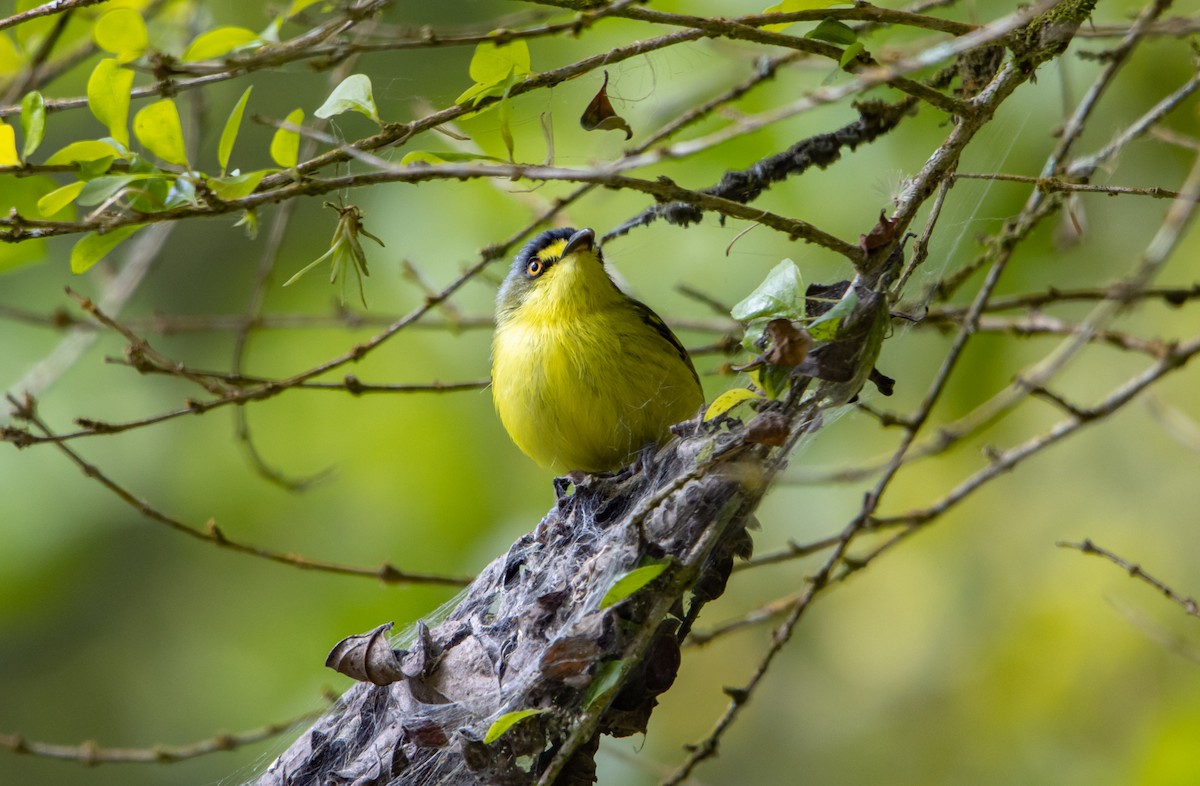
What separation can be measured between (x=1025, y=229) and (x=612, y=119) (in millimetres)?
1422

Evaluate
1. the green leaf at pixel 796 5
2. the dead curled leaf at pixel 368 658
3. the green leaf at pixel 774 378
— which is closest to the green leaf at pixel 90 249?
the dead curled leaf at pixel 368 658

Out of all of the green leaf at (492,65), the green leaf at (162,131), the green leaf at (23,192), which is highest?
the green leaf at (23,192)

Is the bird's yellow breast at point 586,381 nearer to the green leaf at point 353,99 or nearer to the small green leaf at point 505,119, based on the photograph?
the small green leaf at point 505,119

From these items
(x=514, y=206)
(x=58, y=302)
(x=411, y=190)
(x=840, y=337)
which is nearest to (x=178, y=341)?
(x=58, y=302)

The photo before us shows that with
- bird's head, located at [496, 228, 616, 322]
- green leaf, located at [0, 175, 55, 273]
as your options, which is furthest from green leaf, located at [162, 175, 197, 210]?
bird's head, located at [496, 228, 616, 322]

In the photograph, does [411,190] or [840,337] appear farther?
[411,190]

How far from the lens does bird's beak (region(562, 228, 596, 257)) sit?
4.27m

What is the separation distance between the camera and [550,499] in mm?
5910

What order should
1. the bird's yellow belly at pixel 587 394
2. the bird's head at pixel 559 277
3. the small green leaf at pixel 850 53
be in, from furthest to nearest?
the bird's head at pixel 559 277, the bird's yellow belly at pixel 587 394, the small green leaf at pixel 850 53

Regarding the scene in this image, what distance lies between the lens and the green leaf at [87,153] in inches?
95.0

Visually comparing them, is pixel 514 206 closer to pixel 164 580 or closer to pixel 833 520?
pixel 833 520

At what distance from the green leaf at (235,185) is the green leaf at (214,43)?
508 mm

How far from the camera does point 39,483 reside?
6.26 meters

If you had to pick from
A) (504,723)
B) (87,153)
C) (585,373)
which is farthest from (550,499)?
(87,153)
